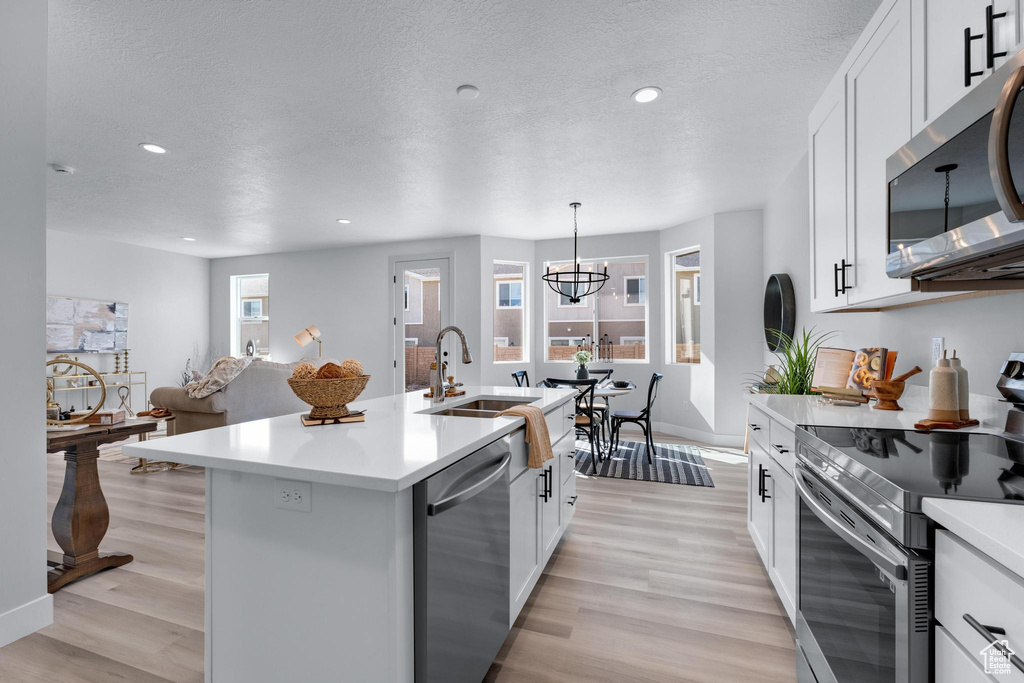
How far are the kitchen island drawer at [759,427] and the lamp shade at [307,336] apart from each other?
6029 mm

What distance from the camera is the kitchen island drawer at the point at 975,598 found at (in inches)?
26.2

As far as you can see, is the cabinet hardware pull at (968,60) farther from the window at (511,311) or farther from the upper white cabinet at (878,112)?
the window at (511,311)

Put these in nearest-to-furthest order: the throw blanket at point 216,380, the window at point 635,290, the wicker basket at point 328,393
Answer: the wicker basket at point 328,393 < the throw blanket at point 216,380 < the window at point 635,290

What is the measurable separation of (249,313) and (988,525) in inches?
346

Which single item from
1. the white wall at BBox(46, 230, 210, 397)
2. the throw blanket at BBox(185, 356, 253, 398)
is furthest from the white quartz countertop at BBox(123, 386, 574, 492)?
the white wall at BBox(46, 230, 210, 397)

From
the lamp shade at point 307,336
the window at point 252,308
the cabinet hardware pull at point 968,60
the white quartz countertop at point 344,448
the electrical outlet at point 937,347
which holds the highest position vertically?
the cabinet hardware pull at point 968,60

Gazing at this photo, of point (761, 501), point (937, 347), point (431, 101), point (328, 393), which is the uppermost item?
point (431, 101)

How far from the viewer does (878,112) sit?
1.71 m

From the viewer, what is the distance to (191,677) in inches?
65.4

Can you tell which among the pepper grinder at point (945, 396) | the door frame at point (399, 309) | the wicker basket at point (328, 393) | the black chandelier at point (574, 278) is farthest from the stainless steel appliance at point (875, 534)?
the door frame at point (399, 309)

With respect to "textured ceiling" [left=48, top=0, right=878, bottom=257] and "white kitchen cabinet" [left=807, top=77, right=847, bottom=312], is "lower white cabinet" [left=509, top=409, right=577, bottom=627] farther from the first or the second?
"textured ceiling" [left=48, top=0, right=878, bottom=257]

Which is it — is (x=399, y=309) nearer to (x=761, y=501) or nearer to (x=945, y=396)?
(x=761, y=501)

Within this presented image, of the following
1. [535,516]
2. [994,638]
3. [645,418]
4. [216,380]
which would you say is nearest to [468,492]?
[535,516]

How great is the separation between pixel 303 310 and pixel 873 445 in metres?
7.42
